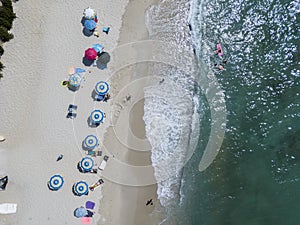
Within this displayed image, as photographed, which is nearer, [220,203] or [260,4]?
[220,203]

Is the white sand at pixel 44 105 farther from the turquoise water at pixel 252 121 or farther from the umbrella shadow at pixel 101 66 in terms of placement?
the turquoise water at pixel 252 121

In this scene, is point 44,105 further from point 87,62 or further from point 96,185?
point 96,185

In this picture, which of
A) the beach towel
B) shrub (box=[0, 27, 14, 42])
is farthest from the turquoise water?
shrub (box=[0, 27, 14, 42])

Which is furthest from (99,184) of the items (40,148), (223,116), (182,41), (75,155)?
(182,41)

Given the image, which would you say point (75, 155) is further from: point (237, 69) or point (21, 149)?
point (237, 69)

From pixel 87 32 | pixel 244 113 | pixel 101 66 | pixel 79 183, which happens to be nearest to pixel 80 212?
pixel 79 183

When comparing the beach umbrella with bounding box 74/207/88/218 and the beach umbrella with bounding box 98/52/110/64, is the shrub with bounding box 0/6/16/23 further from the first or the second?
the beach umbrella with bounding box 74/207/88/218

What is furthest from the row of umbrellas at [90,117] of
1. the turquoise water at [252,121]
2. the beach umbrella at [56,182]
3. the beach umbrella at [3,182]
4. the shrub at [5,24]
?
the turquoise water at [252,121]
